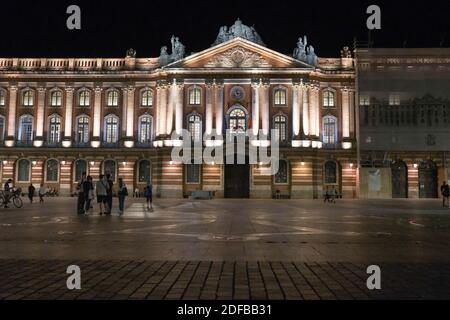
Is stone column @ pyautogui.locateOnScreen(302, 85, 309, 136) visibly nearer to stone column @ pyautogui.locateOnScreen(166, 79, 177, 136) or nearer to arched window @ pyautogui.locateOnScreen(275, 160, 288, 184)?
arched window @ pyautogui.locateOnScreen(275, 160, 288, 184)

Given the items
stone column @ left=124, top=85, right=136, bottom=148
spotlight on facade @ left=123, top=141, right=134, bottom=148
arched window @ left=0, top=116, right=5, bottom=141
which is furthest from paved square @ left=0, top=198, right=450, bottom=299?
arched window @ left=0, top=116, right=5, bottom=141

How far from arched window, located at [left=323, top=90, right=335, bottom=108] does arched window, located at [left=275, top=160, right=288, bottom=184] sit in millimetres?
8904

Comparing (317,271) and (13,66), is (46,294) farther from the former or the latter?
(13,66)

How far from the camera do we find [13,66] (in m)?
58.7

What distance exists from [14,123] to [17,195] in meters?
30.3

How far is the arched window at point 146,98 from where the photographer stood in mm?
57969

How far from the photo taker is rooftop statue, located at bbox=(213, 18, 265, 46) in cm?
5599

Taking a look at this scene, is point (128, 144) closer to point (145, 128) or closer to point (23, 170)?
point (145, 128)

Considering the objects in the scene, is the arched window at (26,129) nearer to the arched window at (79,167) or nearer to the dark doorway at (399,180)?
the arched window at (79,167)

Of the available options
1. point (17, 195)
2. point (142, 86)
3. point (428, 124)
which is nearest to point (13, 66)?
point (142, 86)

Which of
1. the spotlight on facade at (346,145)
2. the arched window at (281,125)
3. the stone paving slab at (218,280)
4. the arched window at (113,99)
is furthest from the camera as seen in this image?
the arched window at (113,99)

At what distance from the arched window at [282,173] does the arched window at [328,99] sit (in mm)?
8904

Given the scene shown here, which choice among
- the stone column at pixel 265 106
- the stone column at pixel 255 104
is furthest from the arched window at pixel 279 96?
the stone column at pixel 255 104

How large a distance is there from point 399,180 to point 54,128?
135ft
